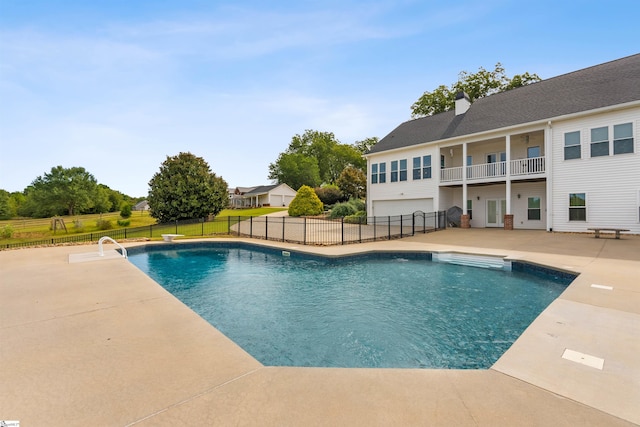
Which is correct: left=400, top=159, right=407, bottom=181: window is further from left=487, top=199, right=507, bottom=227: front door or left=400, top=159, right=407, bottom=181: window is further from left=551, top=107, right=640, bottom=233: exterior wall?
left=551, top=107, right=640, bottom=233: exterior wall

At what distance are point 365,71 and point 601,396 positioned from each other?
16.8m

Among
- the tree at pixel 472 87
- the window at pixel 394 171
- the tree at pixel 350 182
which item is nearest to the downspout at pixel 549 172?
the window at pixel 394 171

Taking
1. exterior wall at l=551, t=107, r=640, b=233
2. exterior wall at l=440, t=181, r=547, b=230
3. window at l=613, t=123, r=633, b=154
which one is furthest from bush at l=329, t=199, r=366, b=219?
window at l=613, t=123, r=633, b=154

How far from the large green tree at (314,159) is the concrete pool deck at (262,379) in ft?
154

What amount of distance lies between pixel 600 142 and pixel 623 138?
27.9 inches

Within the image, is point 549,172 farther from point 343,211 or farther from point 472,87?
point 472,87

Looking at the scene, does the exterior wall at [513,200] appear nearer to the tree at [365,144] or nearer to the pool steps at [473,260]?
the pool steps at [473,260]

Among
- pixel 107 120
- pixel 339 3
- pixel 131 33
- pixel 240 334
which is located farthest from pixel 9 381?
pixel 107 120

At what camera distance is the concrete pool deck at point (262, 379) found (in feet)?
6.39

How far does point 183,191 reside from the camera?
22203 millimetres

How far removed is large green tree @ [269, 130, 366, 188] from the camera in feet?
167

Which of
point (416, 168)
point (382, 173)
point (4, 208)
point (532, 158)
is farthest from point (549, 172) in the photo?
point (4, 208)

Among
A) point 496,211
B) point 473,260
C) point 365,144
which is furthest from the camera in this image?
point 365,144

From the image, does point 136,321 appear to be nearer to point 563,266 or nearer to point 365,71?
point 563,266
